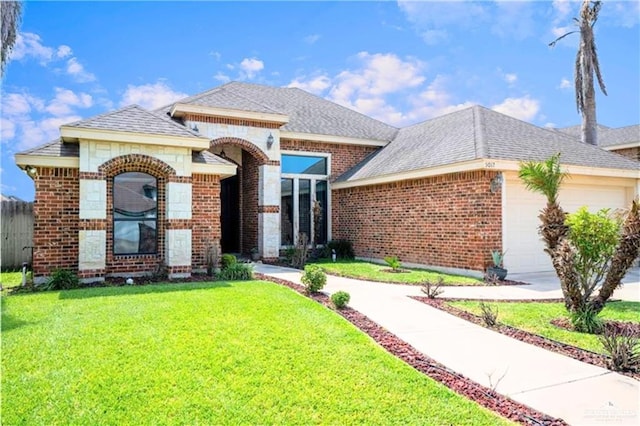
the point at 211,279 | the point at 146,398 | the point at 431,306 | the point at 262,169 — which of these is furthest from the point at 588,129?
the point at 146,398

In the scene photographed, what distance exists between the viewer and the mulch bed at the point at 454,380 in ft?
11.6

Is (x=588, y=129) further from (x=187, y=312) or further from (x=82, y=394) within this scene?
(x=82, y=394)

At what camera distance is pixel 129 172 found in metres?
10.4

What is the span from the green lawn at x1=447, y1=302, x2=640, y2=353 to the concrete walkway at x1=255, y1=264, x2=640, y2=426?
24.8 inches

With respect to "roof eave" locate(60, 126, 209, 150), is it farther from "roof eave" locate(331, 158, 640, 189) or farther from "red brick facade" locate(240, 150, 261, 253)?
"roof eave" locate(331, 158, 640, 189)

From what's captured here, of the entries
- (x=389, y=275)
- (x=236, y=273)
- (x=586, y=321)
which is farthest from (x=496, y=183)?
(x=236, y=273)

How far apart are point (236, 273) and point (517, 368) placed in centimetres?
714

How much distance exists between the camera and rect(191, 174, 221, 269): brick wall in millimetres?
10992

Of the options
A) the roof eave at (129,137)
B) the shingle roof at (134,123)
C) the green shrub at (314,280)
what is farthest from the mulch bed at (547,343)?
the shingle roof at (134,123)

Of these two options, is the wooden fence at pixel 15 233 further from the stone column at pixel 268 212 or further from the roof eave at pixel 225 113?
the stone column at pixel 268 212

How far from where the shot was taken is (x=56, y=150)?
32.0 ft

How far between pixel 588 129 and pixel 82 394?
2529 centimetres

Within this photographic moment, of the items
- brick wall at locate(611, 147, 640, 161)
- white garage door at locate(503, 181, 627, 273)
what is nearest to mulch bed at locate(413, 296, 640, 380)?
white garage door at locate(503, 181, 627, 273)

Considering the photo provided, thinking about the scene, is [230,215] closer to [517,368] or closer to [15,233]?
[15,233]
